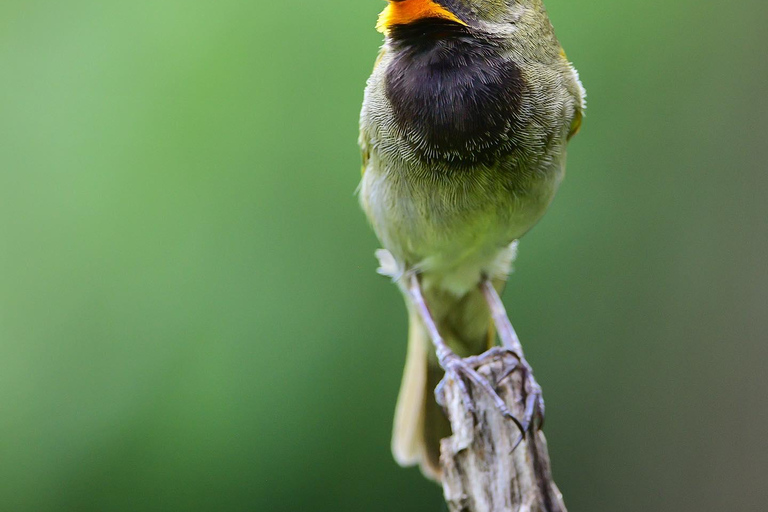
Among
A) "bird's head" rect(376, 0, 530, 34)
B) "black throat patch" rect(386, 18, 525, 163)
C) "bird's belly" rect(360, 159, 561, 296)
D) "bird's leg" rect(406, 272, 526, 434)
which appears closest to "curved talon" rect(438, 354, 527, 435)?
"bird's leg" rect(406, 272, 526, 434)

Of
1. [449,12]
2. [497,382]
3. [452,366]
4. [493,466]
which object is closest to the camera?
[493,466]

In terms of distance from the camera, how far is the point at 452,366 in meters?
3.38

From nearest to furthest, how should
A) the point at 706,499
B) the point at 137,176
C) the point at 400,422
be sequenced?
the point at 400,422, the point at 137,176, the point at 706,499

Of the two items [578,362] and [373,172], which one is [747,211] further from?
[373,172]

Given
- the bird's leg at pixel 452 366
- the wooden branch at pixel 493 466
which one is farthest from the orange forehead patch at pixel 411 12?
the wooden branch at pixel 493 466

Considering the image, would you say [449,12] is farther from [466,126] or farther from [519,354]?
[519,354]

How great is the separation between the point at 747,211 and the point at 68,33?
3826mm

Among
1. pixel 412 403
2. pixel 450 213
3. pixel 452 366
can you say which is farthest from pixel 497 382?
pixel 412 403

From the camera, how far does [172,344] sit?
4078 mm

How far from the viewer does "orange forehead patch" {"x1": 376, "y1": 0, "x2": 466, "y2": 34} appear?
9.70ft

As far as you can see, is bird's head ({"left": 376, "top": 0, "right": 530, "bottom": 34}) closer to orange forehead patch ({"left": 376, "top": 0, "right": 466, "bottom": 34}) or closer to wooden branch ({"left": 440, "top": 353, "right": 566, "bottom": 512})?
orange forehead patch ({"left": 376, "top": 0, "right": 466, "bottom": 34})

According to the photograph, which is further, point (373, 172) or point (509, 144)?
point (373, 172)

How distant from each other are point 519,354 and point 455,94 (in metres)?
1.08

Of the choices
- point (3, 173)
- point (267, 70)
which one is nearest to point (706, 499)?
point (267, 70)
